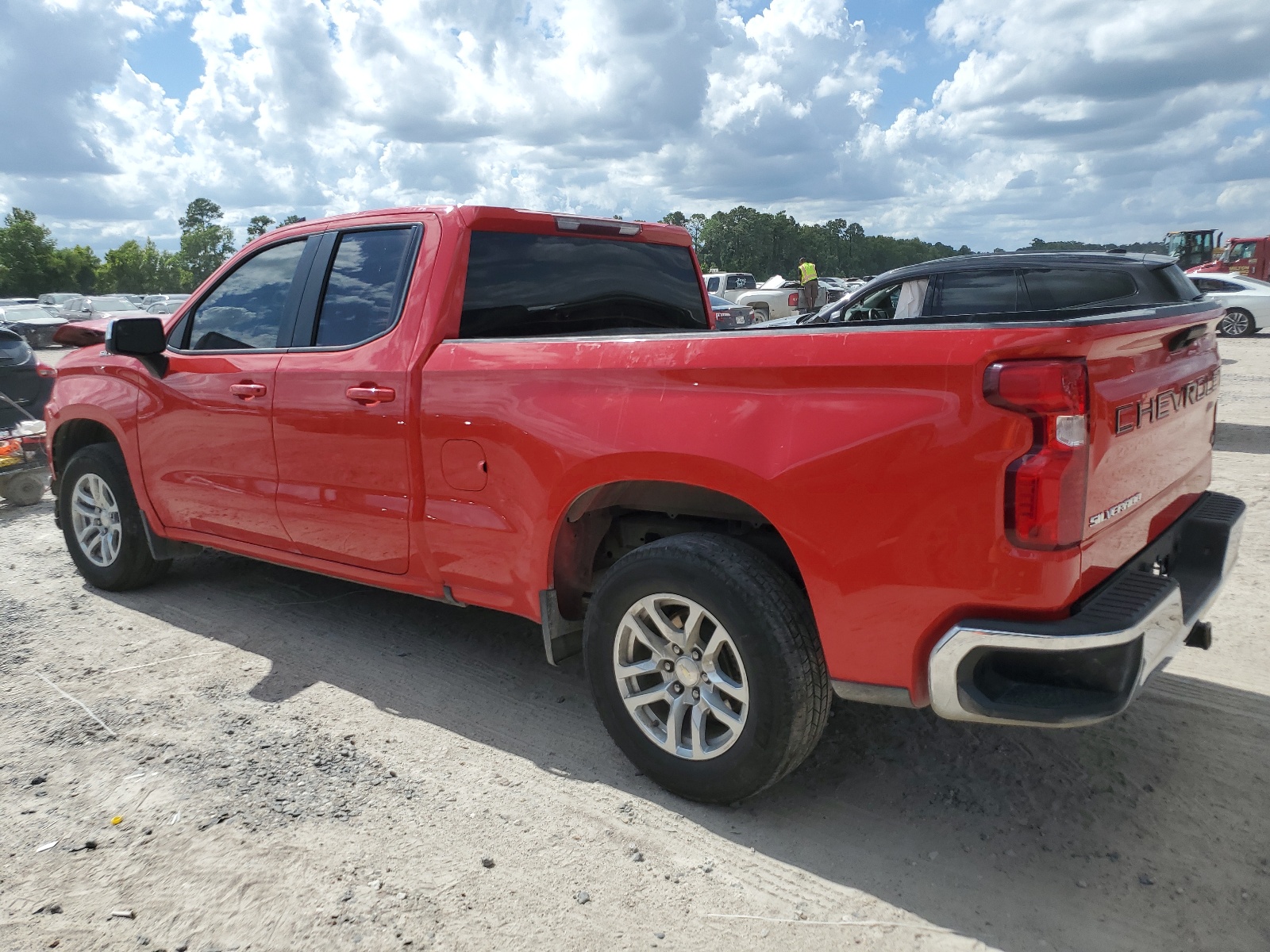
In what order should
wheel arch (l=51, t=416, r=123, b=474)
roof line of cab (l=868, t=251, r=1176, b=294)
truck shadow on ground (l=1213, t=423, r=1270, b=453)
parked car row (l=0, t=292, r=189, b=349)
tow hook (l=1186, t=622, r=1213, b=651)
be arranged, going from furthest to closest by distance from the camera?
parked car row (l=0, t=292, r=189, b=349)
truck shadow on ground (l=1213, t=423, r=1270, b=453)
roof line of cab (l=868, t=251, r=1176, b=294)
wheel arch (l=51, t=416, r=123, b=474)
tow hook (l=1186, t=622, r=1213, b=651)

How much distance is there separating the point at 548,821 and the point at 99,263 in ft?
338

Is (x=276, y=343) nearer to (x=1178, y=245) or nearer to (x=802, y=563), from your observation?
(x=802, y=563)

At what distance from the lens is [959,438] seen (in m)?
2.38

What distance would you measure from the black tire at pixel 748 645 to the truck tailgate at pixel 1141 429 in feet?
2.67

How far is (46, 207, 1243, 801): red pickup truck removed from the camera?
2410 mm

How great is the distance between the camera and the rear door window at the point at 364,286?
392 centimetres

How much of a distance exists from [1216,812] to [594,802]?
1978 millimetres

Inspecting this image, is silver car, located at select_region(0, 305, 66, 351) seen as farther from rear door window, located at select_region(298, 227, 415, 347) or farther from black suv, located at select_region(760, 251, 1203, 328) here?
rear door window, located at select_region(298, 227, 415, 347)

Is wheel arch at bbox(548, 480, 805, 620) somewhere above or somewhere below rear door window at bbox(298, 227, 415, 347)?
below

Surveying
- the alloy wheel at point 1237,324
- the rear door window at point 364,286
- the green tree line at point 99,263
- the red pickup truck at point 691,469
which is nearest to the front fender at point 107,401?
the red pickup truck at point 691,469

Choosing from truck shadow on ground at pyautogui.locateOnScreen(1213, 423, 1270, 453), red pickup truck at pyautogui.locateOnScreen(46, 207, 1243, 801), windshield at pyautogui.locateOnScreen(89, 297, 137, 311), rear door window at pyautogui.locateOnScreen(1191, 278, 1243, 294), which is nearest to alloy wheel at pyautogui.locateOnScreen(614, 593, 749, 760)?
Answer: red pickup truck at pyautogui.locateOnScreen(46, 207, 1243, 801)

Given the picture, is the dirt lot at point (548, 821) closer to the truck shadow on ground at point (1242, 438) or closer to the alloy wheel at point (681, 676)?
the alloy wheel at point (681, 676)

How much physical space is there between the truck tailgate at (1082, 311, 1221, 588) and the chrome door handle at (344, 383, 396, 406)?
251 centimetres

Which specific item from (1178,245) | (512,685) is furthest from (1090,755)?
(1178,245)
